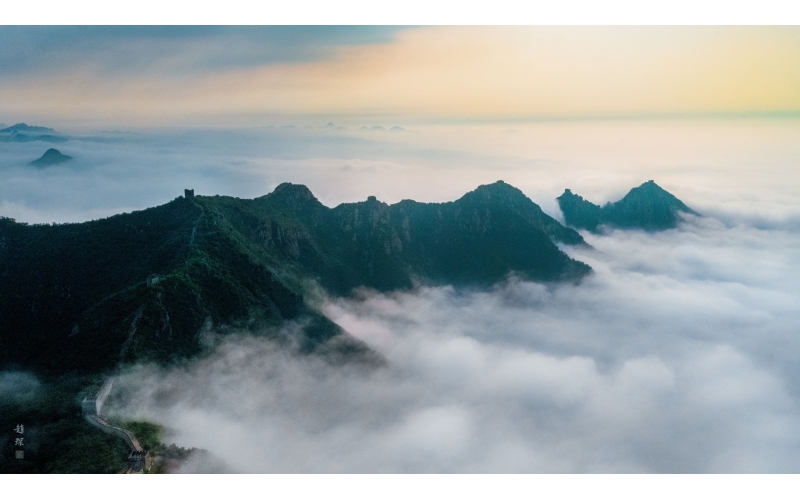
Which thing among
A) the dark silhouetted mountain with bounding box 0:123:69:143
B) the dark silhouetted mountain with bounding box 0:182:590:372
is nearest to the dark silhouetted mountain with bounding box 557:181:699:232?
the dark silhouetted mountain with bounding box 0:182:590:372

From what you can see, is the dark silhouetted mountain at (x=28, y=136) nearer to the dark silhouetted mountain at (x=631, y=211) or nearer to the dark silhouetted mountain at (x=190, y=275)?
the dark silhouetted mountain at (x=190, y=275)

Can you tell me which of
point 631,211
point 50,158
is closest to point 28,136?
point 50,158

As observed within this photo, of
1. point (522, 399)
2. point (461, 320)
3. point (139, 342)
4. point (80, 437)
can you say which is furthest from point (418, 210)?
point (80, 437)

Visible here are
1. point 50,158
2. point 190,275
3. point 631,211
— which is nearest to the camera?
point 190,275

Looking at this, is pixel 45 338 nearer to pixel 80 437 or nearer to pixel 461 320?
pixel 80 437

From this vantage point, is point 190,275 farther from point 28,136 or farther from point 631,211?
point 631,211

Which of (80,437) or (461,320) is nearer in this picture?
(80,437)

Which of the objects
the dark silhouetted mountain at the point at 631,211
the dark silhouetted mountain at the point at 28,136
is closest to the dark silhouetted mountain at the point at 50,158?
the dark silhouetted mountain at the point at 28,136
